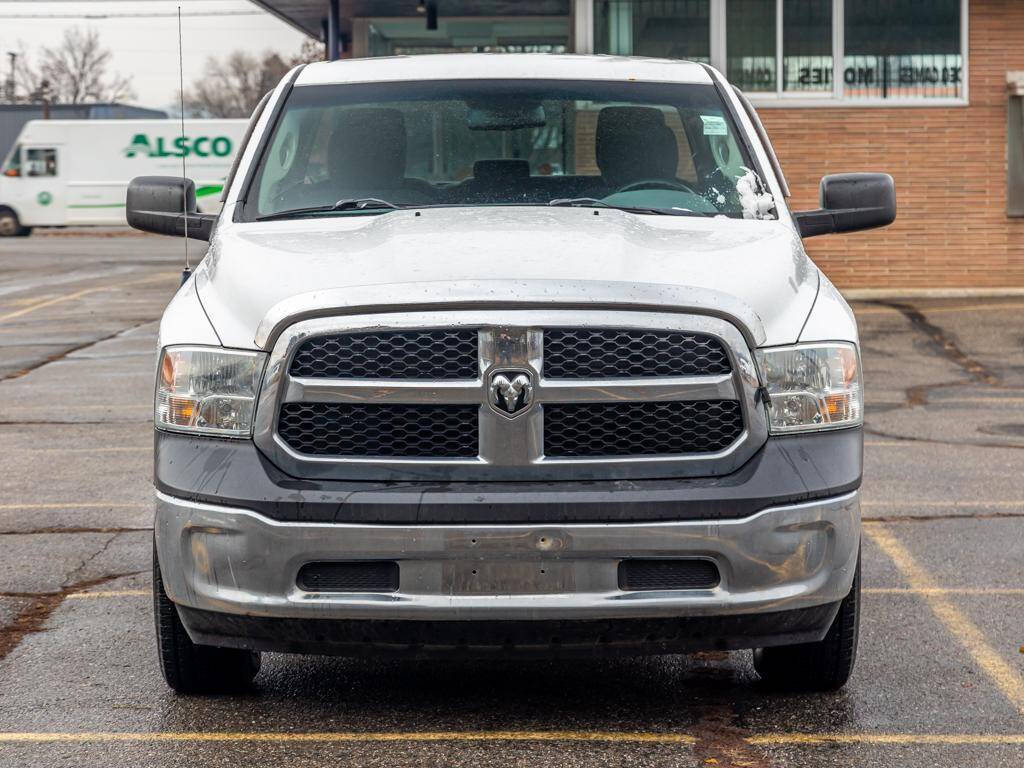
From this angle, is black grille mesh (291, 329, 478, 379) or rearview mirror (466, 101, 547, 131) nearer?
black grille mesh (291, 329, 478, 379)

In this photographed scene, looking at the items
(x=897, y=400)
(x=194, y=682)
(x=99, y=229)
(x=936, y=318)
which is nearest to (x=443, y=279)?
(x=194, y=682)

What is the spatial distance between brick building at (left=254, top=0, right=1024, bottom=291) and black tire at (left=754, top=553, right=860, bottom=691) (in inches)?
585

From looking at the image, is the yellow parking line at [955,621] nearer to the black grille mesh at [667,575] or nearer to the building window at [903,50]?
the black grille mesh at [667,575]

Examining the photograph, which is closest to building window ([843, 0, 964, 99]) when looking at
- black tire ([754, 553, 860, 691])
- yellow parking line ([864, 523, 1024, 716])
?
yellow parking line ([864, 523, 1024, 716])

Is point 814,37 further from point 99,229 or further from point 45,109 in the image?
point 45,109

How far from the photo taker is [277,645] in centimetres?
417

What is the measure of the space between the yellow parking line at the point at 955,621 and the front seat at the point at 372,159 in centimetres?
230

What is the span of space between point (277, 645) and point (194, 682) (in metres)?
0.58

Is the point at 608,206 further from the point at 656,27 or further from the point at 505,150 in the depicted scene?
the point at 656,27

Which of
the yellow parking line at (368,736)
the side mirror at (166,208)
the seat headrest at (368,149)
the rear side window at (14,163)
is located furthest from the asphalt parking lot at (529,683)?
the rear side window at (14,163)

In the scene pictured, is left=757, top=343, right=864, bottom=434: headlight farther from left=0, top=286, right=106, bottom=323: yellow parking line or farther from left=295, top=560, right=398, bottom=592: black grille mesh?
left=0, top=286, right=106, bottom=323: yellow parking line

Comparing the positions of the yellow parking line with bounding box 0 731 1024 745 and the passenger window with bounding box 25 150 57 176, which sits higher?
the passenger window with bounding box 25 150 57 176

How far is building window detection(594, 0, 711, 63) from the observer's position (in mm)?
19188

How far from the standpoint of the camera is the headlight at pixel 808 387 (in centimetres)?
412
